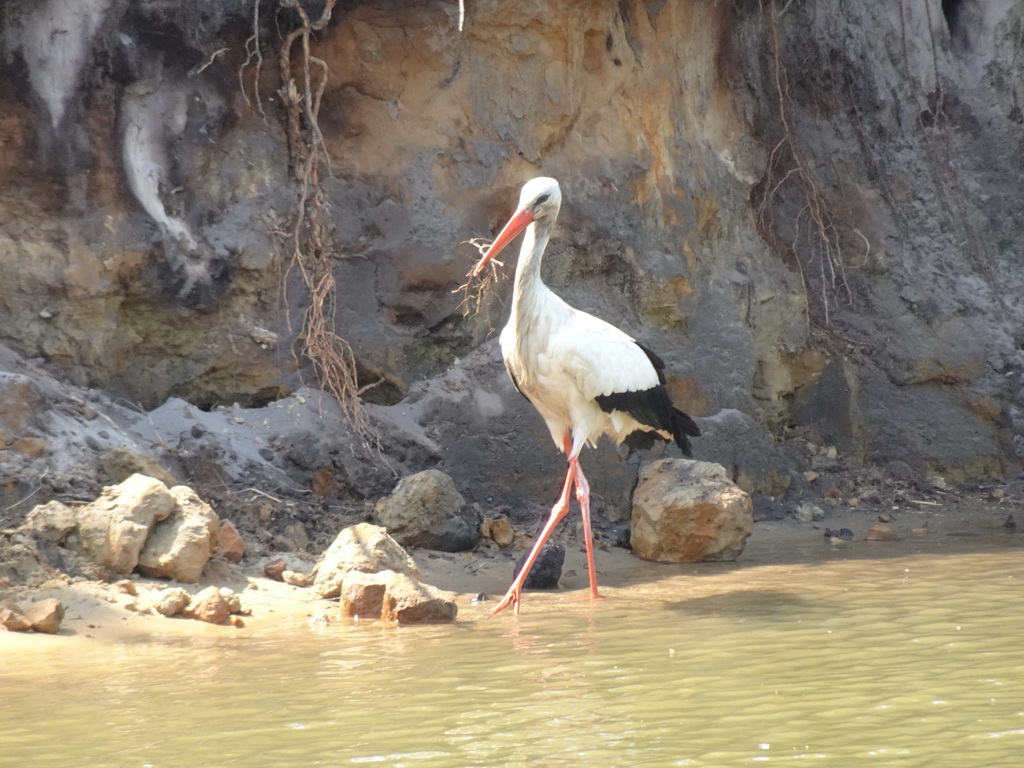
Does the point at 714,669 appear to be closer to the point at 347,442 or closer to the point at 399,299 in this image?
the point at 347,442

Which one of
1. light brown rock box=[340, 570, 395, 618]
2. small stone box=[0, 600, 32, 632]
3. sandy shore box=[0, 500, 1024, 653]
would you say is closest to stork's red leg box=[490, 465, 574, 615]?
sandy shore box=[0, 500, 1024, 653]

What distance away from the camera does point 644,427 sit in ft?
22.9

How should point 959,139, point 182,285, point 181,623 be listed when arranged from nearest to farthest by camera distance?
point 181,623 → point 182,285 → point 959,139

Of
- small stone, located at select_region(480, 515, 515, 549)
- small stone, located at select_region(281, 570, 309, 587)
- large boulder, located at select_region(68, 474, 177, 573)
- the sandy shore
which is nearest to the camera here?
the sandy shore

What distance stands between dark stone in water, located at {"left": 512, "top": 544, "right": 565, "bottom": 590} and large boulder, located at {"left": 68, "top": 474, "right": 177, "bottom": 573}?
1.78 m

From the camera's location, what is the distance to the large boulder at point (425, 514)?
22.3 feet

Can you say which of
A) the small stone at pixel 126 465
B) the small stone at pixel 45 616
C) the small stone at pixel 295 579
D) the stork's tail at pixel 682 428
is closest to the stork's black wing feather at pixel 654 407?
the stork's tail at pixel 682 428

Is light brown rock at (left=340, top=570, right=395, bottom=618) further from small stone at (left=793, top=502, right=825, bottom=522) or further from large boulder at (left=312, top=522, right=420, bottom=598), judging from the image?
small stone at (left=793, top=502, right=825, bottom=522)

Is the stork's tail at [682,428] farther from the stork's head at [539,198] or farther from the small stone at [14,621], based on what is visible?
the small stone at [14,621]

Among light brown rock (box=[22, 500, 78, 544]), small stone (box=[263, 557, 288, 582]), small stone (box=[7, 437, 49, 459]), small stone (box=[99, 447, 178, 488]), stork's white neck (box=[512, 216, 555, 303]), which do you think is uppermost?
stork's white neck (box=[512, 216, 555, 303])

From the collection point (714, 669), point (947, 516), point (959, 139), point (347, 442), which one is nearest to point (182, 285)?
point (347, 442)

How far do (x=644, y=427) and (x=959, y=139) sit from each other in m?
5.01

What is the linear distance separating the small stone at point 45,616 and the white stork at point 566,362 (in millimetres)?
2294

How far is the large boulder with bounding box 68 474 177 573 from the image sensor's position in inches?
221
